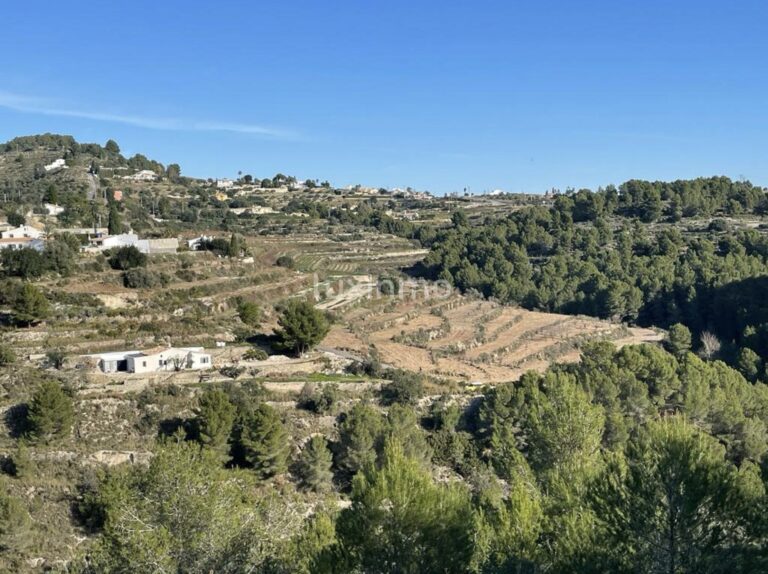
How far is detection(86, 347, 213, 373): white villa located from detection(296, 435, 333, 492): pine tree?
6466mm

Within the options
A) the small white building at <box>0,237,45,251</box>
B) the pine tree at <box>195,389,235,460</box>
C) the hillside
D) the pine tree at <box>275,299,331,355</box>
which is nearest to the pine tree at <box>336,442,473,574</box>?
the hillside

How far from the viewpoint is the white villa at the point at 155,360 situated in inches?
947

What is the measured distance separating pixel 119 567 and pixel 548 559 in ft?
22.6

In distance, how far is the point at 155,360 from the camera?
80.4 feet

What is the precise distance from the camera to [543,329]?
130ft

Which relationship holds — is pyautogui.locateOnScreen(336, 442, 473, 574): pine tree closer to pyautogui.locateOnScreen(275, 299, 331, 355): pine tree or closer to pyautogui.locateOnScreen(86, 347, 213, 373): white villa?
pyautogui.locateOnScreen(86, 347, 213, 373): white villa

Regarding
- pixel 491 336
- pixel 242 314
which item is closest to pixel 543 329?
pixel 491 336

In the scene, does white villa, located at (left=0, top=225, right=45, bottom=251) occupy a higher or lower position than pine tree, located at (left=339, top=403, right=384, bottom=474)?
higher

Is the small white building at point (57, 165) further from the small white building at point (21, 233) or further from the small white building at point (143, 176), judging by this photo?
the small white building at point (21, 233)

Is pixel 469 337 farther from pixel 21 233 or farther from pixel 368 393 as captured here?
pixel 21 233

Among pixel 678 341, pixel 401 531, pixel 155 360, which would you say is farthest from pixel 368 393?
pixel 678 341

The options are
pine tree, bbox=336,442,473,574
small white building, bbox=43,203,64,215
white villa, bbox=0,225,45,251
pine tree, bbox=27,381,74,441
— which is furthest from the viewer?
small white building, bbox=43,203,64,215

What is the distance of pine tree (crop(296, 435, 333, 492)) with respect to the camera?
20.7 m

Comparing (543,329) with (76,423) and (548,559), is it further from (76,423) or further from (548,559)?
(548,559)
